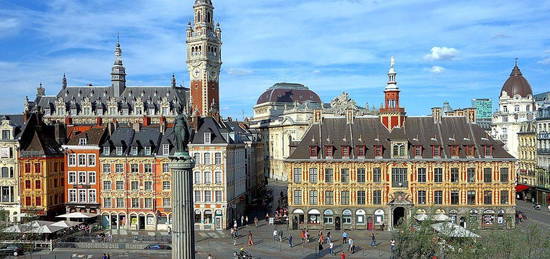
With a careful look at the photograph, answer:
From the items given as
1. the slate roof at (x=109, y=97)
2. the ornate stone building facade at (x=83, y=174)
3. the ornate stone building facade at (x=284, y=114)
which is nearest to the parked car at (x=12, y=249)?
the ornate stone building facade at (x=83, y=174)

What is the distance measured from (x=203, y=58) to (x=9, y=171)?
186 feet

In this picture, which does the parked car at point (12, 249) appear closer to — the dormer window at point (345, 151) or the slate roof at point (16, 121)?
the slate roof at point (16, 121)

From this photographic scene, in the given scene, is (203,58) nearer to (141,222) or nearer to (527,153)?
(141,222)

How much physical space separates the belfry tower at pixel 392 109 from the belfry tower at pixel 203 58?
5405 cm

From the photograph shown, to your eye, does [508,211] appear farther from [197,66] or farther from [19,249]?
[197,66]

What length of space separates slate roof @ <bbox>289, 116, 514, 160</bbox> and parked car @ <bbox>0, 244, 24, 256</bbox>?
1167 inches

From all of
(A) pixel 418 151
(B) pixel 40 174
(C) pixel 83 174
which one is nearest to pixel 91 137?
(C) pixel 83 174

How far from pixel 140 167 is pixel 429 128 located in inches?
1386

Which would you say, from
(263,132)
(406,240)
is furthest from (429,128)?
(263,132)

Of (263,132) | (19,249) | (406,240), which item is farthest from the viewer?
(263,132)

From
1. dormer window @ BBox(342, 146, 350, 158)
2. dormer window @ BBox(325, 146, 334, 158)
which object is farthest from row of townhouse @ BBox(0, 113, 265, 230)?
dormer window @ BBox(342, 146, 350, 158)

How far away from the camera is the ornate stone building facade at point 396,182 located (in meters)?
63.0

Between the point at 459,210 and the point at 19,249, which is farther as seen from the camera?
the point at 459,210

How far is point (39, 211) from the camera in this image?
6488 centimetres
